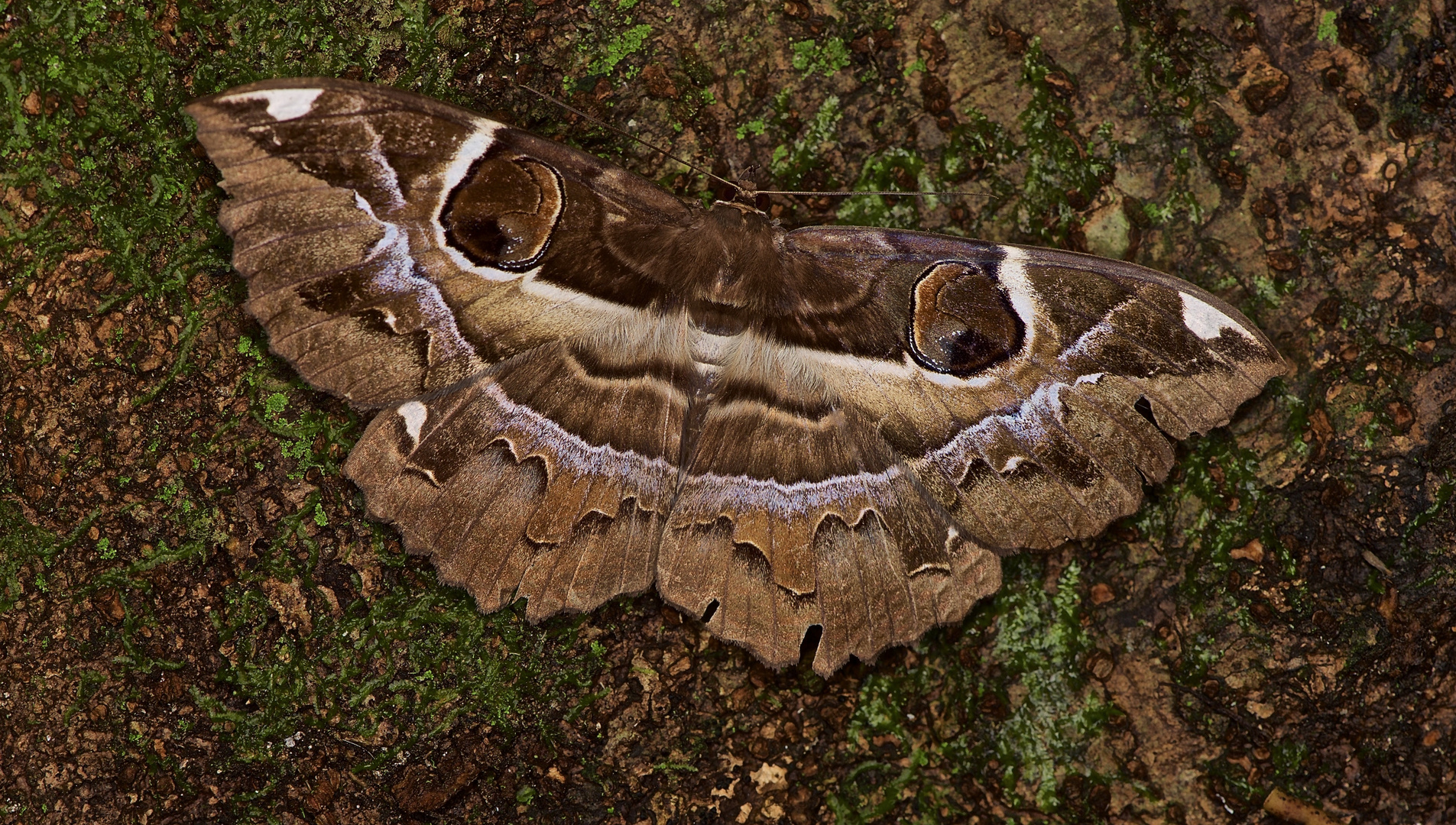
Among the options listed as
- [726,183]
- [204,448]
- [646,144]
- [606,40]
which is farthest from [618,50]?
[204,448]

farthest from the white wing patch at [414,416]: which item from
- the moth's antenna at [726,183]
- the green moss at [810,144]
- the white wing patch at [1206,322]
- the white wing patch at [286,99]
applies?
the white wing patch at [1206,322]

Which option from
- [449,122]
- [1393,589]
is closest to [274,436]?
[449,122]

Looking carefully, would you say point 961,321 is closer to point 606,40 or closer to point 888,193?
point 888,193

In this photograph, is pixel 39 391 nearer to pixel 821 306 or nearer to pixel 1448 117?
pixel 821 306

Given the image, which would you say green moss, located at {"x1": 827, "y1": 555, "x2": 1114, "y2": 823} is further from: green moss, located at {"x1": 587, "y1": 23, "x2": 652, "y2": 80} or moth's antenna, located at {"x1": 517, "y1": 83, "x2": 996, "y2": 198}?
green moss, located at {"x1": 587, "y1": 23, "x2": 652, "y2": 80}

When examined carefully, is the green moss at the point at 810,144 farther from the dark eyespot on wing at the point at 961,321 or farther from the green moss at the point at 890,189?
the dark eyespot on wing at the point at 961,321

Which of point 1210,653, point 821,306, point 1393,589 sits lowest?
point 1210,653
